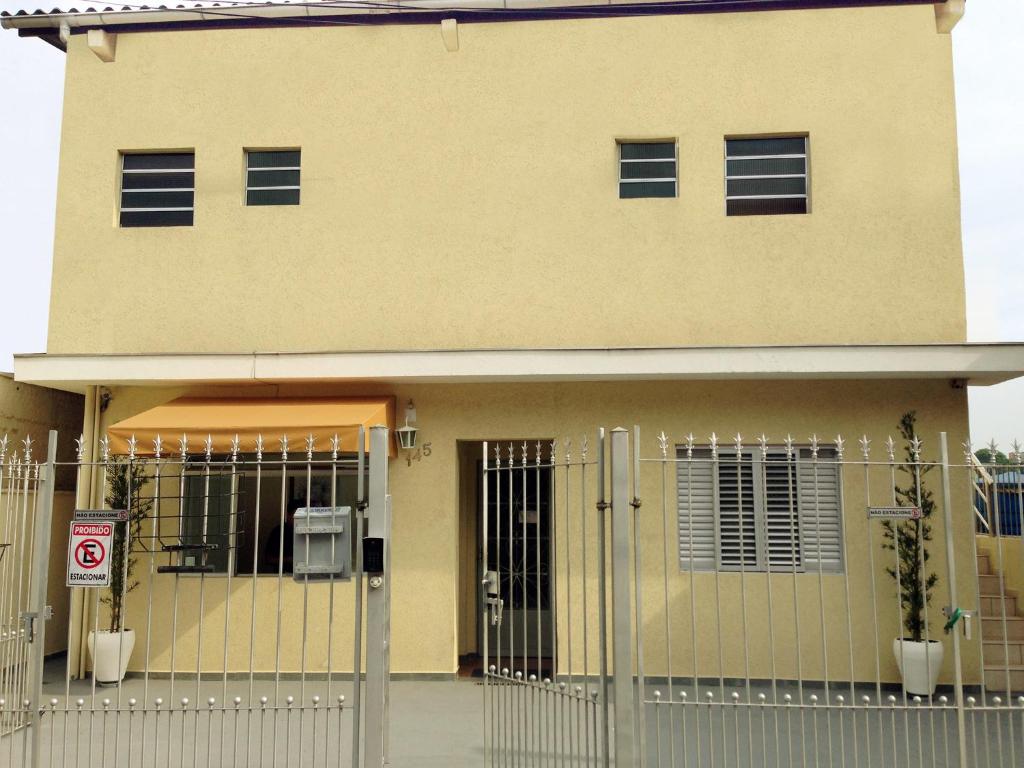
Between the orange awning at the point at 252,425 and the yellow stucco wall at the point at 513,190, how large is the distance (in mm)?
1072

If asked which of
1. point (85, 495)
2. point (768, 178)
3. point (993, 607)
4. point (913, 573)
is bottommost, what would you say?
point (993, 607)

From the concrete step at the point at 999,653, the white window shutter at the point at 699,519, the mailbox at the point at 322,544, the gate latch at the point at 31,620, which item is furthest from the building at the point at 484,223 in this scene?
the mailbox at the point at 322,544

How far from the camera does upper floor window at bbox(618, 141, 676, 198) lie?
12.6m

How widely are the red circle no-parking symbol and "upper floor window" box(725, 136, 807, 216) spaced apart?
877 cm

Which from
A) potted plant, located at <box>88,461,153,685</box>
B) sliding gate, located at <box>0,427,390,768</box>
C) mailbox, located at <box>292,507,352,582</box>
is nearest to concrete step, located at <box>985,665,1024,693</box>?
sliding gate, located at <box>0,427,390,768</box>

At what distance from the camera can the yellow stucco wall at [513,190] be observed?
39.8ft

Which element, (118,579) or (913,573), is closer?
(913,573)

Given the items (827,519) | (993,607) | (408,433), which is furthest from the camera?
(408,433)

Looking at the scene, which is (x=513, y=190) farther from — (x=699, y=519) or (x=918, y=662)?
(x=918, y=662)

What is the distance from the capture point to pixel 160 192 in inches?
516

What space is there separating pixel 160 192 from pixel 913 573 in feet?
37.5

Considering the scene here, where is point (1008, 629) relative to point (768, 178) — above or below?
below

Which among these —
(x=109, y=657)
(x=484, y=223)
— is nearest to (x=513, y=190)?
(x=484, y=223)

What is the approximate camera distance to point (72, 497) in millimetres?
14445
